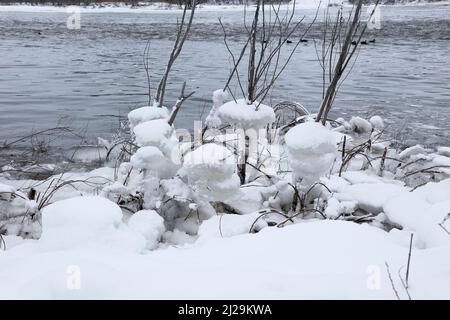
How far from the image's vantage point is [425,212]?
8.66 feet

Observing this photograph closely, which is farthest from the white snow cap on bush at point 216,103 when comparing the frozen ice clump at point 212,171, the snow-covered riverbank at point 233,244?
the frozen ice clump at point 212,171

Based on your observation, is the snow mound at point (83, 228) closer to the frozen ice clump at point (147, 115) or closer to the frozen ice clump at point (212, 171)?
the frozen ice clump at point (212, 171)

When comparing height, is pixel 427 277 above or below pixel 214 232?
above

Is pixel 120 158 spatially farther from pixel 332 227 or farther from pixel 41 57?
pixel 41 57

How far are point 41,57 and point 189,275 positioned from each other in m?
13.2

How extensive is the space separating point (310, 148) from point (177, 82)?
785 cm

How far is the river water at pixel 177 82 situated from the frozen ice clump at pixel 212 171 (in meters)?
3.54

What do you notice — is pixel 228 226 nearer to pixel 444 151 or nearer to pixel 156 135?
pixel 156 135

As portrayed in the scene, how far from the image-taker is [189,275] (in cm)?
192

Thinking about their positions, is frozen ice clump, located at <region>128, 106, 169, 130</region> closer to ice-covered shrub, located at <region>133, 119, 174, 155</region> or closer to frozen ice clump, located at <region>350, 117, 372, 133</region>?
ice-covered shrub, located at <region>133, 119, 174, 155</region>

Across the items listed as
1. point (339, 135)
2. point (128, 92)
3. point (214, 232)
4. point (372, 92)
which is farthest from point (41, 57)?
point (214, 232)

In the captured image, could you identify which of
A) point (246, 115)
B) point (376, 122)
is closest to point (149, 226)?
point (246, 115)

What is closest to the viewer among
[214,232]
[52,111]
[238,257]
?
[238,257]

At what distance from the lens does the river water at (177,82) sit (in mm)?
7109
